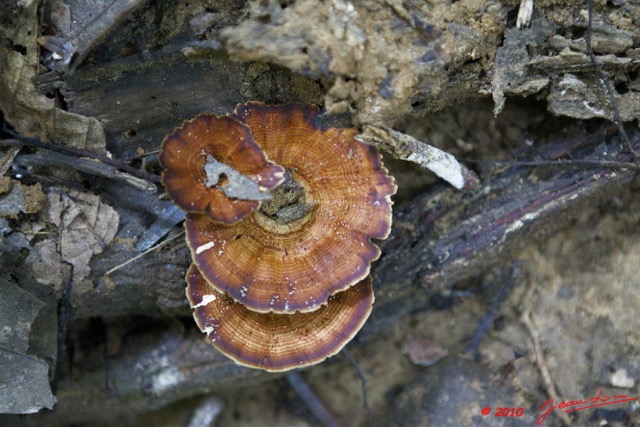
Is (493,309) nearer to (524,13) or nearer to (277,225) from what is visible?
(277,225)

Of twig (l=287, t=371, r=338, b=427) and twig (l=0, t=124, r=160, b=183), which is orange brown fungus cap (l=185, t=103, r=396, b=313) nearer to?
twig (l=0, t=124, r=160, b=183)

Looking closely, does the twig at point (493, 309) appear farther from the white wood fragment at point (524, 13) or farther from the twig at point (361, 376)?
the white wood fragment at point (524, 13)

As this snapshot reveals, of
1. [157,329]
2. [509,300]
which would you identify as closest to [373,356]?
[509,300]

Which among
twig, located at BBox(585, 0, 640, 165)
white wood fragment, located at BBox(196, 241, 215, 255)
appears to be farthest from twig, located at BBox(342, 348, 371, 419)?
twig, located at BBox(585, 0, 640, 165)

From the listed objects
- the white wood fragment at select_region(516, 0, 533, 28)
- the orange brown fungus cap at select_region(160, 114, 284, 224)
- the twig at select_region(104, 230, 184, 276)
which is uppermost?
the white wood fragment at select_region(516, 0, 533, 28)

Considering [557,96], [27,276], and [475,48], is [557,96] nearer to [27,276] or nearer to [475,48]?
[475,48]
